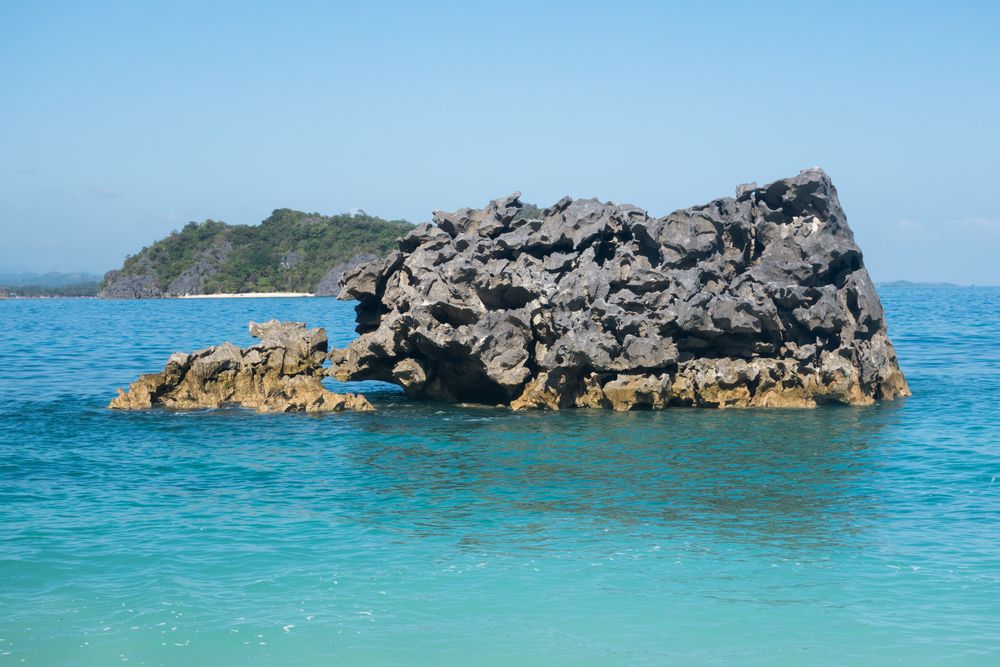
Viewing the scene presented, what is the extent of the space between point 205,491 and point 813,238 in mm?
18829

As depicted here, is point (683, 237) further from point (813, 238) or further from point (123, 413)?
point (123, 413)

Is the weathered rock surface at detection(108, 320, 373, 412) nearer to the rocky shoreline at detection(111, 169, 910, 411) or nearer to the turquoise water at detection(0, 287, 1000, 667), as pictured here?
the rocky shoreline at detection(111, 169, 910, 411)

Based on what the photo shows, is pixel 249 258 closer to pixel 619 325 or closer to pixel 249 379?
pixel 249 379

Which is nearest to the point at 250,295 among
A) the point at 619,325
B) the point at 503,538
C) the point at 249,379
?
the point at 249,379

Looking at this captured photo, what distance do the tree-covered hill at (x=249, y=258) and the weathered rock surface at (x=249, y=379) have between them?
126 m

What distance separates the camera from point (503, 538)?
15.0 meters

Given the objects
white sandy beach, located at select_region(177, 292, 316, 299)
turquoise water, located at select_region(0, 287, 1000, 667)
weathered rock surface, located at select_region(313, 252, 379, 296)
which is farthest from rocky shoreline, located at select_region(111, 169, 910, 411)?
white sandy beach, located at select_region(177, 292, 316, 299)

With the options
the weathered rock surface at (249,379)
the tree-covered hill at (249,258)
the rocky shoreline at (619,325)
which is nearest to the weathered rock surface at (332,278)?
the tree-covered hill at (249,258)

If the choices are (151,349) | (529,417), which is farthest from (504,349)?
(151,349)

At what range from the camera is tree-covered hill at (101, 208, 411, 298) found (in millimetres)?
158750

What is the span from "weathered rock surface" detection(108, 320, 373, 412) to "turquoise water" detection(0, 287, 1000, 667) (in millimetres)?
1403

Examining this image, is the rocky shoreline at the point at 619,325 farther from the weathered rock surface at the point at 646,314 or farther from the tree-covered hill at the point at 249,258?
the tree-covered hill at the point at 249,258

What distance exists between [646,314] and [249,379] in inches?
457

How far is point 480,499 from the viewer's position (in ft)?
57.2
